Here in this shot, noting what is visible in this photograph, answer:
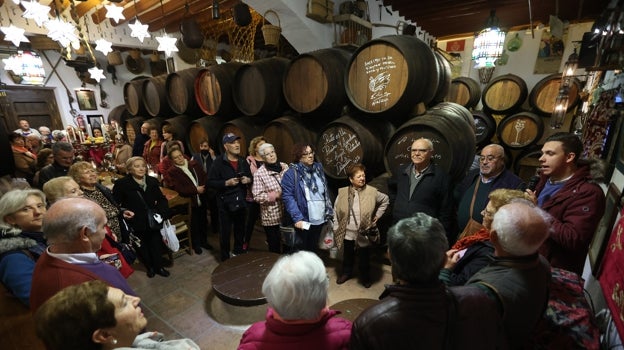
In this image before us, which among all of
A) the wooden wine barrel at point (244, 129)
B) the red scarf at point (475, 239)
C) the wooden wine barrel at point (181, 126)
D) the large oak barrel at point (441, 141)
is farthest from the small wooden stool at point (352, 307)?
the wooden wine barrel at point (181, 126)

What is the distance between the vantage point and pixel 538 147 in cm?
587

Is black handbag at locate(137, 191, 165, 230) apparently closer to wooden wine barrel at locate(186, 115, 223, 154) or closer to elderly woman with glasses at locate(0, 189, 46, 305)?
elderly woman with glasses at locate(0, 189, 46, 305)

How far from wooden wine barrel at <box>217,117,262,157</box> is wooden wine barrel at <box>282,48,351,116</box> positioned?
865 mm

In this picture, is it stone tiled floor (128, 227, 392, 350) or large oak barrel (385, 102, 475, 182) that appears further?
large oak barrel (385, 102, 475, 182)

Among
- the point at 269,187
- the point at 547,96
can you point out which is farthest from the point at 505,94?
the point at 269,187

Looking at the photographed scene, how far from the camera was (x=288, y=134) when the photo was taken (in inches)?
138

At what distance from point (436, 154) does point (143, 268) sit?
378cm

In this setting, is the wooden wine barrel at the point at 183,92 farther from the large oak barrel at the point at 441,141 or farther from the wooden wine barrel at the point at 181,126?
the large oak barrel at the point at 441,141

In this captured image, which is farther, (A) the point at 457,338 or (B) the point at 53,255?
(B) the point at 53,255

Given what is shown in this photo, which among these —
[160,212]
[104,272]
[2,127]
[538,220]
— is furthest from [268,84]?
[538,220]

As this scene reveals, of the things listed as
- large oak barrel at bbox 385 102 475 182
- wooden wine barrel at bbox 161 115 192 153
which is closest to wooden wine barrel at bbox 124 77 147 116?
wooden wine barrel at bbox 161 115 192 153

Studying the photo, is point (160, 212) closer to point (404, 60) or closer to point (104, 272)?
point (104, 272)

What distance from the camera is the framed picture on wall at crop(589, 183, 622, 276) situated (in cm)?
160

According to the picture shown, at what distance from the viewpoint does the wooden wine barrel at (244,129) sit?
157 inches
